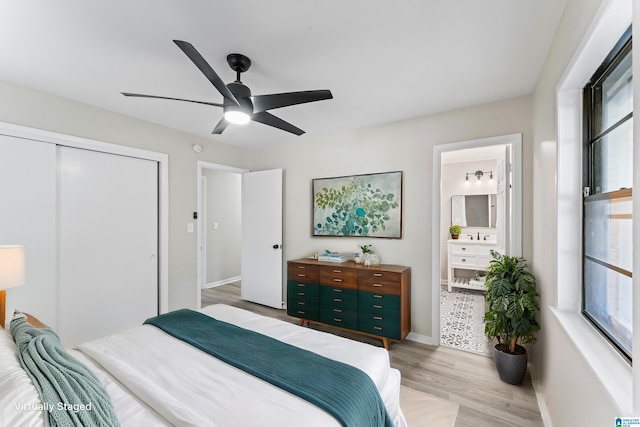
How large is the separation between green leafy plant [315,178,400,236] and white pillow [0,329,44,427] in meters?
2.93

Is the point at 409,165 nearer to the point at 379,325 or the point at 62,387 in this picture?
the point at 379,325

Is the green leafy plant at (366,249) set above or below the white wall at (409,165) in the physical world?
below

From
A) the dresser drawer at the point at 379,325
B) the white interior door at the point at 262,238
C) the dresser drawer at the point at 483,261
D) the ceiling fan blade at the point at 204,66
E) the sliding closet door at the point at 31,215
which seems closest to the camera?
the ceiling fan blade at the point at 204,66

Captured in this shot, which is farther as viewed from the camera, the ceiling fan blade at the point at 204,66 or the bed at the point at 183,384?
the ceiling fan blade at the point at 204,66

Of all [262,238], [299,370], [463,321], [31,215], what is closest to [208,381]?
[299,370]

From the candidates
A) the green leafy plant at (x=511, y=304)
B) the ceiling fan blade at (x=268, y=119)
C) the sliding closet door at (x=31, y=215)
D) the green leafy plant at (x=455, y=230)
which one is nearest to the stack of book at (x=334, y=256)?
the green leafy plant at (x=511, y=304)

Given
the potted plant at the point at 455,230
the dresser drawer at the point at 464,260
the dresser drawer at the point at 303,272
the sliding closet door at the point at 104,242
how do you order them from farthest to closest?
the potted plant at the point at 455,230 → the dresser drawer at the point at 464,260 → the dresser drawer at the point at 303,272 → the sliding closet door at the point at 104,242

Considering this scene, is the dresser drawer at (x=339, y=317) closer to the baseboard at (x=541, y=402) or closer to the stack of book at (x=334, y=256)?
the stack of book at (x=334, y=256)

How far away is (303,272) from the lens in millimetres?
3383

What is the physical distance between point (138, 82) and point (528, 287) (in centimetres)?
354

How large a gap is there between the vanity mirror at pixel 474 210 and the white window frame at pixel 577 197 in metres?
3.52

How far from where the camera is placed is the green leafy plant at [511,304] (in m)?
2.13

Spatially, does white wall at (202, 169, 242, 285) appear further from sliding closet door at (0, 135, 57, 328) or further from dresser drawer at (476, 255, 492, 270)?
dresser drawer at (476, 255, 492, 270)

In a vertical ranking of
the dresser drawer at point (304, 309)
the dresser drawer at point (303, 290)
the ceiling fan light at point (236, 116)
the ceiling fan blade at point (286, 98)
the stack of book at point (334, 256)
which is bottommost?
the dresser drawer at point (304, 309)
